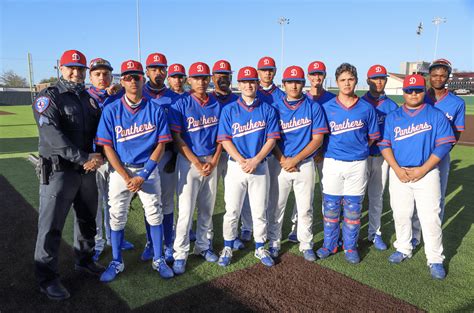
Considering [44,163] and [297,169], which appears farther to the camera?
[297,169]

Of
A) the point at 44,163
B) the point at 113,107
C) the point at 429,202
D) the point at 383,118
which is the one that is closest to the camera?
the point at 44,163

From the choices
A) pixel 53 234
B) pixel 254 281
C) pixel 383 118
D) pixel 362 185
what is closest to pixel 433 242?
pixel 362 185

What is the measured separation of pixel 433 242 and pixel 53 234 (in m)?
3.99

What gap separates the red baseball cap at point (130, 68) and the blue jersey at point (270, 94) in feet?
5.58

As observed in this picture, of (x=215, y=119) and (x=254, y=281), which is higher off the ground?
(x=215, y=119)

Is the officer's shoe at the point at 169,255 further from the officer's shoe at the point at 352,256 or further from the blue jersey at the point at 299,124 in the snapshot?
the officer's shoe at the point at 352,256

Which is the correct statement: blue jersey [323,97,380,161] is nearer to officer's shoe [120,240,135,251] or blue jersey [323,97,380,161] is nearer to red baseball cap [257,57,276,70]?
red baseball cap [257,57,276,70]

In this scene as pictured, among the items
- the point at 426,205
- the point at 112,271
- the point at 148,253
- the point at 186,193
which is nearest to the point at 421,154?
→ the point at 426,205

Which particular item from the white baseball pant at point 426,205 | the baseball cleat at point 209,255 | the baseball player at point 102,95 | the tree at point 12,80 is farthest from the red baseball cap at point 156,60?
the tree at point 12,80

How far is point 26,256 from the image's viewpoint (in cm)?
409

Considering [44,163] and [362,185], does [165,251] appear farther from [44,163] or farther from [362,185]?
[362,185]

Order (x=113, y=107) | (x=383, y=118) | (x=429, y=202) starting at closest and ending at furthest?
(x=113, y=107)
(x=429, y=202)
(x=383, y=118)

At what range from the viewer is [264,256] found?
4008 millimetres

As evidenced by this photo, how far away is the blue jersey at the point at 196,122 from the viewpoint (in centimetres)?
376
